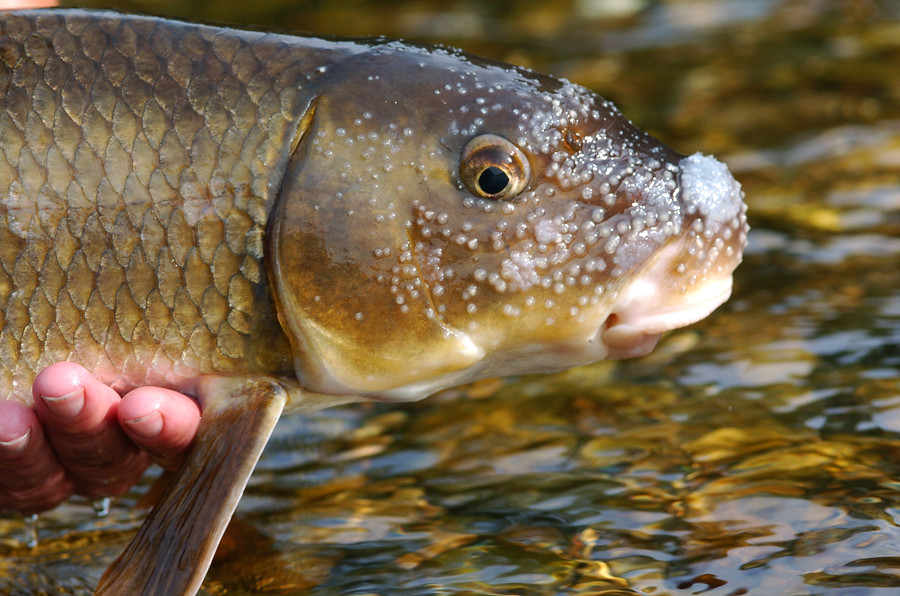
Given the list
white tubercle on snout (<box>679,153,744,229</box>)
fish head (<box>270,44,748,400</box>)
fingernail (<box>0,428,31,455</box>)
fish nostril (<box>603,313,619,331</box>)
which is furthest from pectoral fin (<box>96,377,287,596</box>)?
white tubercle on snout (<box>679,153,744,229</box>)

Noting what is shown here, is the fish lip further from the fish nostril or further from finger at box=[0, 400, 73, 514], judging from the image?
finger at box=[0, 400, 73, 514]

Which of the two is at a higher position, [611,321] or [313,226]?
[313,226]

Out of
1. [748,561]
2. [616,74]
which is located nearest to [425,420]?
[748,561]

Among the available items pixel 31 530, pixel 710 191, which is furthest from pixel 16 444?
pixel 710 191

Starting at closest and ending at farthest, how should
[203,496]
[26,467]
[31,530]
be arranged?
[203,496] < [26,467] < [31,530]

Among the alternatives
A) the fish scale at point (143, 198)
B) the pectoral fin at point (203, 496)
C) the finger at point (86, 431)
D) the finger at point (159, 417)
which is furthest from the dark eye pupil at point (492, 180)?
the finger at point (86, 431)

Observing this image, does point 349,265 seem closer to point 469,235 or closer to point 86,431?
point 469,235
